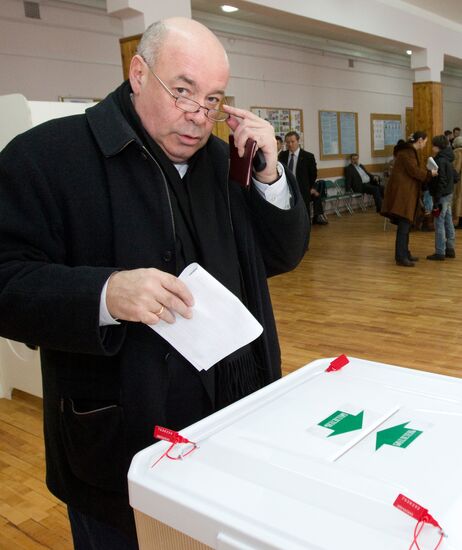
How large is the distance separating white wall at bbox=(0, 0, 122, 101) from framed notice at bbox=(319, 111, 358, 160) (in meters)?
5.27

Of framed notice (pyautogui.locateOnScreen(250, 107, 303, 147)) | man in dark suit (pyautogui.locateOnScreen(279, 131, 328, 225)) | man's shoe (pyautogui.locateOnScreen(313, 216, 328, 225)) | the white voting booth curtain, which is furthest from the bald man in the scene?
man's shoe (pyautogui.locateOnScreen(313, 216, 328, 225))

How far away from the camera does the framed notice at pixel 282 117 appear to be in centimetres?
1089

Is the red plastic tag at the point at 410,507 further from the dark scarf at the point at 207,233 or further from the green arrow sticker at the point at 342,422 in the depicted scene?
the dark scarf at the point at 207,233

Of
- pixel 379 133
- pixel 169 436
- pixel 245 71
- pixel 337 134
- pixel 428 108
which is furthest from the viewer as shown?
pixel 379 133

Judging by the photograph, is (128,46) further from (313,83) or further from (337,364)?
(313,83)

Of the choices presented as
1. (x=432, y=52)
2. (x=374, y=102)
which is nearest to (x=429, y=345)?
(x=432, y=52)

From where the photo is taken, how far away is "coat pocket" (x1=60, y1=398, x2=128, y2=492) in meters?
1.10

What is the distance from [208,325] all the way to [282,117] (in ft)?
35.1

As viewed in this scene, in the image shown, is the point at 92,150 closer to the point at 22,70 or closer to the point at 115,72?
the point at 22,70

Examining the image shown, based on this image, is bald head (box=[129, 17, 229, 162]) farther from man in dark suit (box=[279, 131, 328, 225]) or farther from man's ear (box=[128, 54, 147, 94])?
man in dark suit (box=[279, 131, 328, 225])

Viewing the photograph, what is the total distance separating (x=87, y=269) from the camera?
1012 mm

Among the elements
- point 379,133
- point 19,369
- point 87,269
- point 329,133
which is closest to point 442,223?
point 19,369

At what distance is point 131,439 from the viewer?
1.10 m

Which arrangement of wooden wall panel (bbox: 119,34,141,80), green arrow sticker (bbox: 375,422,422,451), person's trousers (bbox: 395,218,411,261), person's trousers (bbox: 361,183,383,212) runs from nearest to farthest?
green arrow sticker (bbox: 375,422,422,451) < wooden wall panel (bbox: 119,34,141,80) < person's trousers (bbox: 395,218,411,261) < person's trousers (bbox: 361,183,383,212)
